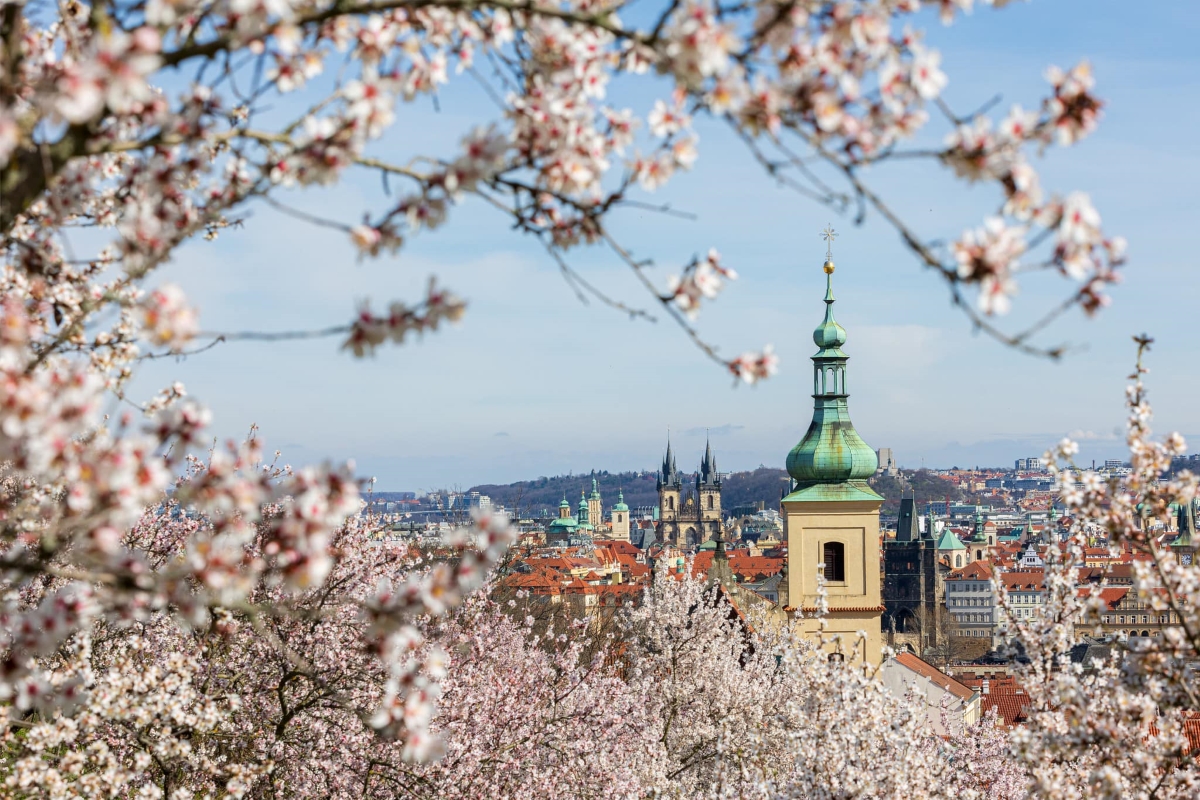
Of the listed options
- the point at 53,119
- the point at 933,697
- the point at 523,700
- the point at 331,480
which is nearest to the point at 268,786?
the point at 523,700

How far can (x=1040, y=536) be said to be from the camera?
→ 770 cm

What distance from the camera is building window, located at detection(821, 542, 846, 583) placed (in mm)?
26781

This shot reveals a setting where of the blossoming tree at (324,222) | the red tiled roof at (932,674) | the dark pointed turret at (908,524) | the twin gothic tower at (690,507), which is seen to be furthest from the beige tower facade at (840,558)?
the twin gothic tower at (690,507)

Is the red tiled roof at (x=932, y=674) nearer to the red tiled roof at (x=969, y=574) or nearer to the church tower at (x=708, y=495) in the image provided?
the red tiled roof at (x=969, y=574)

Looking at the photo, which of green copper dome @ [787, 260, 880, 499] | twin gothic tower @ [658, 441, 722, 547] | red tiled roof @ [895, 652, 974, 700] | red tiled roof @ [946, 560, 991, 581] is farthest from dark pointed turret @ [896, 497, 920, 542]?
green copper dome @ [787, 260, 880, 499]

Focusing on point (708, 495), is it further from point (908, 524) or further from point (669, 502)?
point (908, 524)

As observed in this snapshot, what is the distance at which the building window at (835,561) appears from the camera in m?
26.8

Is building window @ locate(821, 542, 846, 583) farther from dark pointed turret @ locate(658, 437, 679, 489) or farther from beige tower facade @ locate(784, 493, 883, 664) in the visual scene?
dark pointed turret @ locate(658, 437, 679, 489)

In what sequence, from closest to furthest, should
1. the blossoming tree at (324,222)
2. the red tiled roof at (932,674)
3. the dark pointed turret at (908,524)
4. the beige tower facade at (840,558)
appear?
the blossoming tree at (324,222) < the beige tower facade at (840,558) < the red tiled roof at (932,674) < the dark pointed turret at (908,524)

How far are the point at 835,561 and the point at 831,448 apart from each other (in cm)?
259

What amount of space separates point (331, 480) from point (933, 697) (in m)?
31.4

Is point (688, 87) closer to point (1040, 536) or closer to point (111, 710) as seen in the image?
point (111, 710)

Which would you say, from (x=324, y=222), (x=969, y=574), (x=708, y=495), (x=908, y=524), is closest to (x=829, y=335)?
(x=324, y=222)

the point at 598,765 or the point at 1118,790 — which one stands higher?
the point at 1118,790
